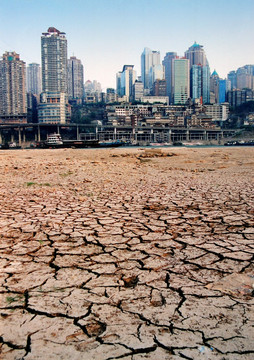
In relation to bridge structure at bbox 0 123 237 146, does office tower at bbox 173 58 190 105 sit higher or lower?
higher

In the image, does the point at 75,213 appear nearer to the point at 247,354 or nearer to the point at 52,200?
the point at 52,200

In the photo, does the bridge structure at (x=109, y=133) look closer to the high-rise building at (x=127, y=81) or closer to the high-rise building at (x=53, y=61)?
the high-rise building at (x=53, y=61)

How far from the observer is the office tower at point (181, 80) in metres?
163

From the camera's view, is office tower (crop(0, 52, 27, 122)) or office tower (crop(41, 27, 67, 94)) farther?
office tower (crop(41, 27, 67, 94))

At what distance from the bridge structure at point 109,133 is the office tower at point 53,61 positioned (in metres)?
52.5

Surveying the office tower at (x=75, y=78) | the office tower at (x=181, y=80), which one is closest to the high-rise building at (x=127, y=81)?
the office tower at (x=75, y=78)

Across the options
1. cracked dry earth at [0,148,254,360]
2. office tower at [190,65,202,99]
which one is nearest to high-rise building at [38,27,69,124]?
office tower at [190,65,202,99]

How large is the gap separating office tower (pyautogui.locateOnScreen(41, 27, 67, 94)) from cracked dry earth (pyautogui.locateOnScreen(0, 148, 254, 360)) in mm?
156026

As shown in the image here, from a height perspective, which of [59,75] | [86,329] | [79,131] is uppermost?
[59,75]

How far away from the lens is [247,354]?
1.34 meters

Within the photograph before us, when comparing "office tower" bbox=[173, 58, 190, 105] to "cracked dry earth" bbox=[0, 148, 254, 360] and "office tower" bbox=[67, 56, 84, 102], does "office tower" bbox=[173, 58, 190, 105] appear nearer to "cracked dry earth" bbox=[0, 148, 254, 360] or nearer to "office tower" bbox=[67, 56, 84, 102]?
"office tower" bbox=[67, 56, 84, 102]

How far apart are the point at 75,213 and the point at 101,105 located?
139 metres

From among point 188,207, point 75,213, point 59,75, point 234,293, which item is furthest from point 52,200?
point 59,75

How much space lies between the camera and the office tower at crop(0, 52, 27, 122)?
13112 centimetres
